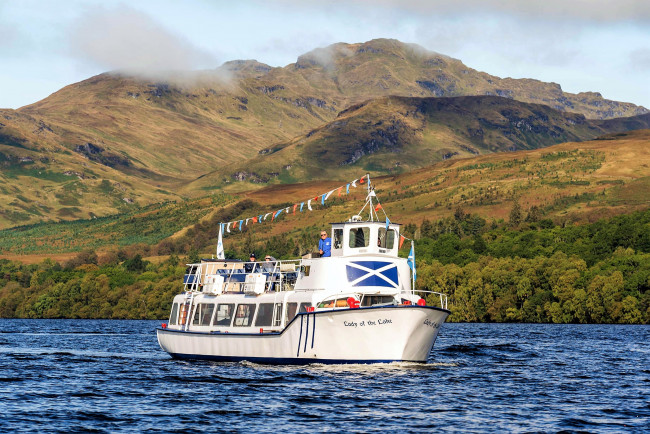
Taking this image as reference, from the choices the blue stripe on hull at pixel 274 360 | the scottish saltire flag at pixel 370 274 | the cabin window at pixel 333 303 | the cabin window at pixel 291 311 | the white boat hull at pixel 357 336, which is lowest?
the blue stripe on hull at pixel 274 360

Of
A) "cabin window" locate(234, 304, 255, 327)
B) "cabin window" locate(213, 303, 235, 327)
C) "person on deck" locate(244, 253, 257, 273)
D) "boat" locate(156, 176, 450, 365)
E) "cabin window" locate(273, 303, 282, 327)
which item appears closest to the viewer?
"boat" locate(156, 176, 450, 365)

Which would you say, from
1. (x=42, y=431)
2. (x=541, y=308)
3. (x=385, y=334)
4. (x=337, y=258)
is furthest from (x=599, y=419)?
(x=541, y=308)

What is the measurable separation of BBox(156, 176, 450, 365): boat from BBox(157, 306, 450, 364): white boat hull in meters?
0.06

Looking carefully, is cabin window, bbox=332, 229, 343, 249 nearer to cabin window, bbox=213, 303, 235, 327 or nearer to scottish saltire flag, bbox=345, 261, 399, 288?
scottish saltire flag, bbox=345, 261, 399, 288

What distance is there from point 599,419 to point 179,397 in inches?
899

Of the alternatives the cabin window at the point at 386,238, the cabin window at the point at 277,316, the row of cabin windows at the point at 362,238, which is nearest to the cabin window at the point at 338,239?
the row of cabin windows at the point at 362,238

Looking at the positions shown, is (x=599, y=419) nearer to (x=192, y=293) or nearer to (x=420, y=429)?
(x=420, y=429)

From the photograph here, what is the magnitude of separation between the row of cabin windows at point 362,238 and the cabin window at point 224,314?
1059 cm

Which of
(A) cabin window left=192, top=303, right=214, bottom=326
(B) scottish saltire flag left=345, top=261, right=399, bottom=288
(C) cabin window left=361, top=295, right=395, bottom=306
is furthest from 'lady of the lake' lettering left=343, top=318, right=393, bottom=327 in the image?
(A) cabin window left=192, top=303, right=214, bottom=326

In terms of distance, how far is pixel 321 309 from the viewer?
57.2 meters

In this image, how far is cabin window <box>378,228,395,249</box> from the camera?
205ft

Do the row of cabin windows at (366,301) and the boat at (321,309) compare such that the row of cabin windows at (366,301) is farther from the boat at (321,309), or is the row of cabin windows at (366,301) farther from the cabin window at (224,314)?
the cabin window at (224,314)

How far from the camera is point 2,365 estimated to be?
73312mm

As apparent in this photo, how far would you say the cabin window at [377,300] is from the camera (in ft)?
195
